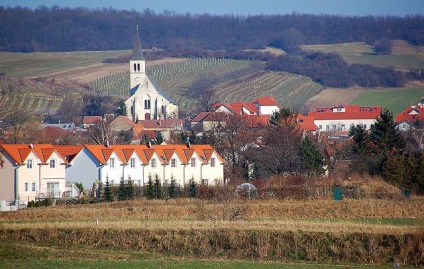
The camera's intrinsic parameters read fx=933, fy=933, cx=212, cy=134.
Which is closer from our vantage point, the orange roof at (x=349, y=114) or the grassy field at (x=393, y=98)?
the orange roof at (x=349, y=114)

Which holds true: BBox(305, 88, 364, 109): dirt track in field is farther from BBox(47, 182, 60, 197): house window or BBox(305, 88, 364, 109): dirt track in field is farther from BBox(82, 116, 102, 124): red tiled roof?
BBox(47, 182, 60, 197): house window

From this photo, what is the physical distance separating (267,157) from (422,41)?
141602 millimetres

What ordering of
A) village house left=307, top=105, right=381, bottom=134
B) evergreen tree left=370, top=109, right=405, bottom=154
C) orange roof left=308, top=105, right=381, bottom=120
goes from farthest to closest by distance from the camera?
orange roof left=308, top=105, right=381, bottom=120, village house left=307, top=105, right=381, bottom=134, evergreen tree left=370, top=109, right=405, bottom=154

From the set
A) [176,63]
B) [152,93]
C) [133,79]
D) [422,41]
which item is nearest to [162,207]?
[152,93]

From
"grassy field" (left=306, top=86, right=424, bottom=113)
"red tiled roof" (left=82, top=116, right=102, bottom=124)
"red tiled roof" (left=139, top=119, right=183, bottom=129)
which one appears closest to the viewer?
"red tiled roof" (left=139, top=119, right=183, bottom=129)

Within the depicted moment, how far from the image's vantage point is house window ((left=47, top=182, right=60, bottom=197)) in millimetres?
49812

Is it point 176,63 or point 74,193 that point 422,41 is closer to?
point 176,63

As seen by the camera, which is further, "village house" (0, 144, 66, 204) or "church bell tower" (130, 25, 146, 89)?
"church bell tower" (130, 25, 146, 89)

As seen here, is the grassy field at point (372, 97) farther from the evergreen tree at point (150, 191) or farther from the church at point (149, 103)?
the evergreen tree at point (150, 191)

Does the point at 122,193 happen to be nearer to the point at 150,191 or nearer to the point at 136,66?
the point at 150,191

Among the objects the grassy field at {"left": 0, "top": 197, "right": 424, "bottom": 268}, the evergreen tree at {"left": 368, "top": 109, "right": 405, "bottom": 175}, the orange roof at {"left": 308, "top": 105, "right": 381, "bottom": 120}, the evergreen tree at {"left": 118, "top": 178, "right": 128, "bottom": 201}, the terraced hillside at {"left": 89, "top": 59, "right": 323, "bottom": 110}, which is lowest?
the grassy field at {"left": 0, "top": 197, "right": 424, "bottom": 268}

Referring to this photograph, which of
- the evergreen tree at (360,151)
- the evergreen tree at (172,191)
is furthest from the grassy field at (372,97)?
the evergreen tree at (172,191)

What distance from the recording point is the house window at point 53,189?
49.8 metres

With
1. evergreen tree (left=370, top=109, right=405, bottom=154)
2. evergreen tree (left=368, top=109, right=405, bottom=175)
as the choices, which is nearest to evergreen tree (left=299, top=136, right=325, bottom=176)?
evergreen tree (left=368, top=109, right=405, bottom=175)
